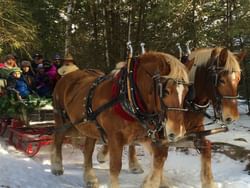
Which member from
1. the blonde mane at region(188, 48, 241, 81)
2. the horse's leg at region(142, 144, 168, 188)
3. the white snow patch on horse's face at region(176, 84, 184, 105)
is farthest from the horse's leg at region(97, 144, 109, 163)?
the white snow patch on horse's face at region(176, 84, 184, 105)

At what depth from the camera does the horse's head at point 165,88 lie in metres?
4.58

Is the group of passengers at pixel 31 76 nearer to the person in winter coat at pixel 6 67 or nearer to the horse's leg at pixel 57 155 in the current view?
the person in winter coat at pixel 6 67

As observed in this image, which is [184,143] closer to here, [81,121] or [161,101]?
[81,121]

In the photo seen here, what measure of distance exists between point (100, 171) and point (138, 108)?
2.62 metres

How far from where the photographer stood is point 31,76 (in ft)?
32.5

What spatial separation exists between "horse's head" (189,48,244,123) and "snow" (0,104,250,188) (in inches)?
58.9

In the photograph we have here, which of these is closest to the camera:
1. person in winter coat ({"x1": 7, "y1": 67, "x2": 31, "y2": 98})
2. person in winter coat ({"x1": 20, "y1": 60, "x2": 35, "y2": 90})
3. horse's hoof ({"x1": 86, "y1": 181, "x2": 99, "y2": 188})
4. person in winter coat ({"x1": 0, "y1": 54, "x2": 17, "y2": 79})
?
horse's hoof ({"x1": 86, "y1": 181, "x2": 99, "y2": 188})

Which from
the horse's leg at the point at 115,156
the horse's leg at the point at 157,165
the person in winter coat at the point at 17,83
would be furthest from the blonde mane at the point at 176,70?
the person in winter coat at the point at 17,83

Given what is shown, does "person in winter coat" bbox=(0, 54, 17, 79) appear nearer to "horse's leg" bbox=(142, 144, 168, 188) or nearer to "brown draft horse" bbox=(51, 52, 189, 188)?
"brown draft horse" bbox=(51, 52, 189, 188)

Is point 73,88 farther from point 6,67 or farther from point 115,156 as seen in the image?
point 6,67

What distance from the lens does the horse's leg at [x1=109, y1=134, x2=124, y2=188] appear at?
17.4 feet

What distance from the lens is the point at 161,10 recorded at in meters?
12.9

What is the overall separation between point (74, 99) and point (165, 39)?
852 centimetres

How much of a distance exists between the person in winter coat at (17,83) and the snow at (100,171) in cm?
107
